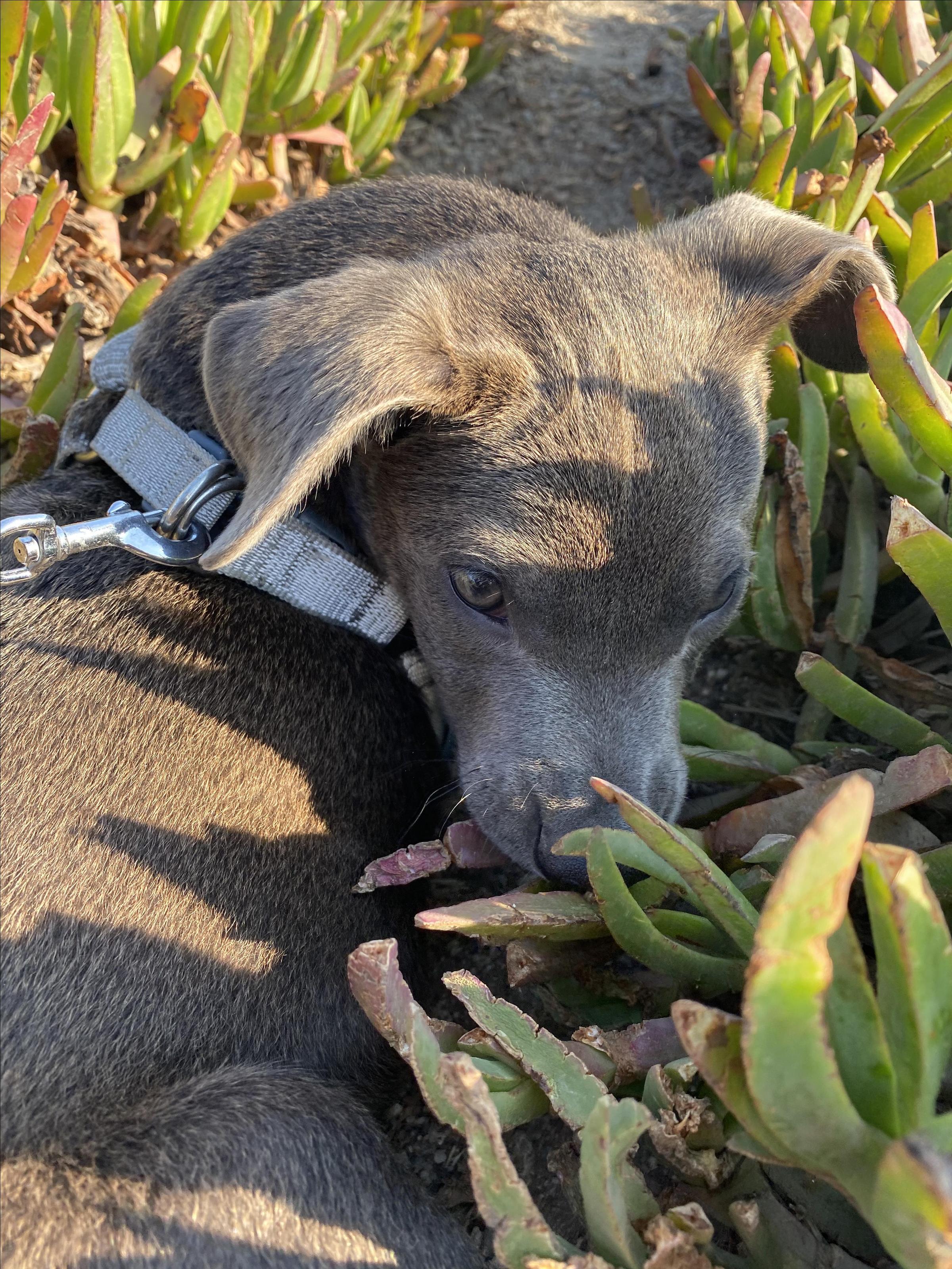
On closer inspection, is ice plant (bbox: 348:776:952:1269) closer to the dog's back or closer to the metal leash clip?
the dog's back

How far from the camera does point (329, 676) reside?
7.75ft

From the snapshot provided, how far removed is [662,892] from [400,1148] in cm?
87

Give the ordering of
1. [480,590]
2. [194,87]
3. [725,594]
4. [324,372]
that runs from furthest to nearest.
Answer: [194,87], [725,594], [480,590], [324,372]

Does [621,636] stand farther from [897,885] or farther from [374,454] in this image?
[897,885]

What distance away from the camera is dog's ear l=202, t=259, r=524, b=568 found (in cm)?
177

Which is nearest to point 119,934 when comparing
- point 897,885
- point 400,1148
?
point 400,1148

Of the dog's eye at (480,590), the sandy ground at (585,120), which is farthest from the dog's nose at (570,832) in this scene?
the sandy ground at (585,120)

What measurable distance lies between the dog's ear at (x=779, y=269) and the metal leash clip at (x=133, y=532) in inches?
44.1

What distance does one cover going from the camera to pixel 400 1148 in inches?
92.4

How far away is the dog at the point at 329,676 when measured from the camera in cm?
188

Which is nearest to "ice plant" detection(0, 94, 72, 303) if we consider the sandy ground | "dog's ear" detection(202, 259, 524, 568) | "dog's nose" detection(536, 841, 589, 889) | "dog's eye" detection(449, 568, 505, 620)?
"dog's ear" detection(202, 259, 524, 568)

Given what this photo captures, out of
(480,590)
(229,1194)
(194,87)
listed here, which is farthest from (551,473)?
(194,87)

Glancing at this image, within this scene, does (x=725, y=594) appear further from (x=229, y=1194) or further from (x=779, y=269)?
(x=229, y=1194)

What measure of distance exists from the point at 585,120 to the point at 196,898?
3967 millimetres
